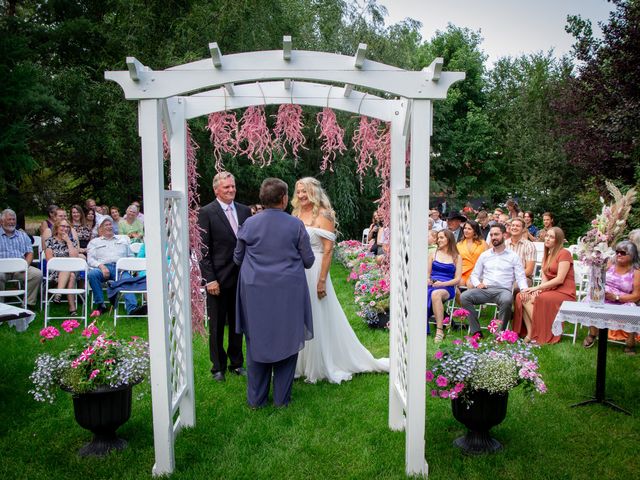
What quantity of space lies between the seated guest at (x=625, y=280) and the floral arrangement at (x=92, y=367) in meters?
5.09

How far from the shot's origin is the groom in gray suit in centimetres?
457

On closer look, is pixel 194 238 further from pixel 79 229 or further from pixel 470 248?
pixel 79 229

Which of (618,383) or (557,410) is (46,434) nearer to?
(557,410)

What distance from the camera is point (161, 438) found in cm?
361

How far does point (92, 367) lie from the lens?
3836mm

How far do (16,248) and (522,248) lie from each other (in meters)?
7.43

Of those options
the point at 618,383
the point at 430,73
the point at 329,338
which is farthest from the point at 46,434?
the point at 618,383

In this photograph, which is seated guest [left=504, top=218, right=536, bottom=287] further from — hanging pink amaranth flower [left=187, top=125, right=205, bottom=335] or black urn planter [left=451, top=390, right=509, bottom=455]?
hanging pink amaranth flower [left=187, top=125, right=205, bottom=335]

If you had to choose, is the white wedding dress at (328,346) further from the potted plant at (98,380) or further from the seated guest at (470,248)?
the seated guest at (470,248)

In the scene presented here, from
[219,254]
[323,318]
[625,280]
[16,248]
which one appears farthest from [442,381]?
[16,248]

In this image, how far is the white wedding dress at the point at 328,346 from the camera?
17.6 ft

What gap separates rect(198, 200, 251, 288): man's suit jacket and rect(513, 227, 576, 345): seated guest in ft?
12.5

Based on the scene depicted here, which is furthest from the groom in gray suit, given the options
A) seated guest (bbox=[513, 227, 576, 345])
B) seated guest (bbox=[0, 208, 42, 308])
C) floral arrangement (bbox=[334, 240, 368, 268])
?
floral arrangement (bbox=[334, 240, 368, 268])

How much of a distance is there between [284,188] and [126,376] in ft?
6.26
